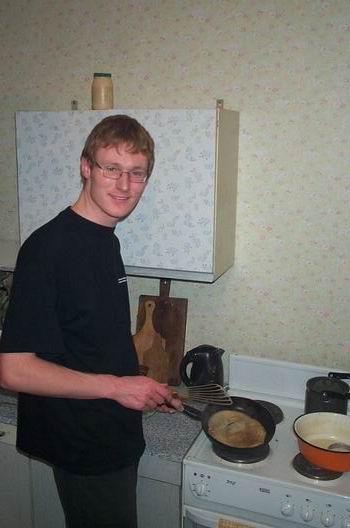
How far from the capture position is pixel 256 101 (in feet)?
5.64

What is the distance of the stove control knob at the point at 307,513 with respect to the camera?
134 centimetres

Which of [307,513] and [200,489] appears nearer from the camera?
[307,513]

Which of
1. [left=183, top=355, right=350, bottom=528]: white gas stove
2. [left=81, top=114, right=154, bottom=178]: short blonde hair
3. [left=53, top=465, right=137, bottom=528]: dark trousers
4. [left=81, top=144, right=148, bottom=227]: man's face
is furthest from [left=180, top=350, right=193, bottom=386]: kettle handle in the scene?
[left=81, top=114, right=154, bottom=178]: short blonde hair

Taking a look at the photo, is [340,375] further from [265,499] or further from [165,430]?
[165,430]

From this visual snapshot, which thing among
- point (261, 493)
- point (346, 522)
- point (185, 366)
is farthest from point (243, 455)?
point (185, 366)

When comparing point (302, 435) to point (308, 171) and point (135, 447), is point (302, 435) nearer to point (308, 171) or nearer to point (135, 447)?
point (135, 447)

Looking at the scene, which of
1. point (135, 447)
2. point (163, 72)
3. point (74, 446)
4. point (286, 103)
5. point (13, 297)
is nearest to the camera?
point (13, 297)

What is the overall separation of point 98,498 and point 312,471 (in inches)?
25.3

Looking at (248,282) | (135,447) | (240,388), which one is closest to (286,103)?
(248,282)

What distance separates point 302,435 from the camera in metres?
1.51

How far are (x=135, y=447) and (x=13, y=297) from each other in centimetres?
60

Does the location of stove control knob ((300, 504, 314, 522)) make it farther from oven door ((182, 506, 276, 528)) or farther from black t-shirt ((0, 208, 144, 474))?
black t-shirt ((0, 208, 144, 474))

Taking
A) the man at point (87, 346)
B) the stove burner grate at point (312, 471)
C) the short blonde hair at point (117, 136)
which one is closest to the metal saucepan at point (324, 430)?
the stove burner grate at point (312, 471)

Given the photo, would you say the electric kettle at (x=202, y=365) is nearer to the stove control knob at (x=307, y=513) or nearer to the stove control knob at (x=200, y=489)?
the stove control knob at (x=200, y=489)
